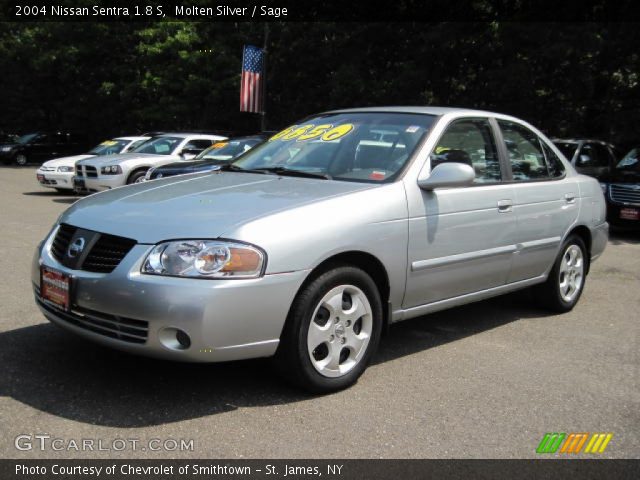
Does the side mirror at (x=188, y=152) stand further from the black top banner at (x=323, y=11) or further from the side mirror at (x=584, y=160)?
the black top banner at (x=323, y=11)

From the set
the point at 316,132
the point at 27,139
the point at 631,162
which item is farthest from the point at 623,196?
the point at 27,139

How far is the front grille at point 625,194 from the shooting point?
10633mm

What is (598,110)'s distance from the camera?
19141 millimetres

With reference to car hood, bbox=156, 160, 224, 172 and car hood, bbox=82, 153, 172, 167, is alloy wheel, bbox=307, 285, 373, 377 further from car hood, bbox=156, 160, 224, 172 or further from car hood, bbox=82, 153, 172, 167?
car hood, bbox=82, 153, 172, 167

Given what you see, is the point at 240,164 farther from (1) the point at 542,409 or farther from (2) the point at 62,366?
(1) the point at 542,409

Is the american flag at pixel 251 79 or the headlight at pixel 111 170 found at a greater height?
the american flag at pixel 251 79

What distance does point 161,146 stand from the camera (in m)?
14.1

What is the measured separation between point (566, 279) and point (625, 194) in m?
5.82

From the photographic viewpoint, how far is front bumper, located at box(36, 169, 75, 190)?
47.3 ft

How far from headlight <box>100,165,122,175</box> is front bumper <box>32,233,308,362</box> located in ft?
32.3

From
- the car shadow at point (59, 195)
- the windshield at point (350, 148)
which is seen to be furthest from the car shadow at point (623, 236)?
the car shadow at point (59, 195)

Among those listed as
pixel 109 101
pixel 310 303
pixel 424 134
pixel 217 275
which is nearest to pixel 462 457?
pixel 310 303

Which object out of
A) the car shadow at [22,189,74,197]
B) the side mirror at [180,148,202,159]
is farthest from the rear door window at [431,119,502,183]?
the car shadow at [22,189,74,197]

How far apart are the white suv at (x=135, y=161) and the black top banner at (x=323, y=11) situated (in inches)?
413
